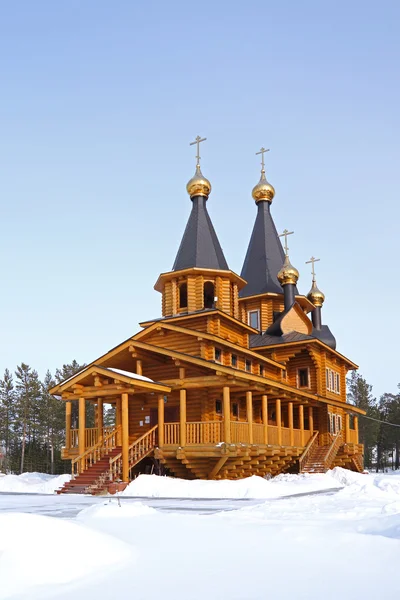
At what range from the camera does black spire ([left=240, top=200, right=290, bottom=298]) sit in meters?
36.2

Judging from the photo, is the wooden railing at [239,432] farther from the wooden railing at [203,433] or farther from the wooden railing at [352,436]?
the wooden railing at [352,436]

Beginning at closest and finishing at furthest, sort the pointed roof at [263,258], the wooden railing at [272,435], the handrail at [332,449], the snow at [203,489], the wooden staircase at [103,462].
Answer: the snow at [203,489], the wooden staircase at [103,462], the wooden railing at [272,435], the handrail at [332,449], the pointed roof at [263,258]

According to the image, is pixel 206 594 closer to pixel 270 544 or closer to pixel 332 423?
pixel 270 544

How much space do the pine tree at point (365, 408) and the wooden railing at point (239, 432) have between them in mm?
45244

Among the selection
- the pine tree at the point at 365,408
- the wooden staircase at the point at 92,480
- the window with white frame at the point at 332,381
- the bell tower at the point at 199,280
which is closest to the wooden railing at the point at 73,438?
the wooden staircase at the point at 92,480

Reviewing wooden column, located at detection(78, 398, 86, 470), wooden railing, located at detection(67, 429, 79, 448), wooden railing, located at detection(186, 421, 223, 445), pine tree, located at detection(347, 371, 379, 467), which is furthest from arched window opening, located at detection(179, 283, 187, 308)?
pine tree, located at detection(347, 371, 379, 467)

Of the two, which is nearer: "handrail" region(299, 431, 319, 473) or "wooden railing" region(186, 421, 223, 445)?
"wooden railing" region(186, 421, 223, 445)

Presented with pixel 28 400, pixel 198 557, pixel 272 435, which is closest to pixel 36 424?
pixel 28 400

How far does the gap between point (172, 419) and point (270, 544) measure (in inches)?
636

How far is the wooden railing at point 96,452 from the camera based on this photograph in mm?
21094

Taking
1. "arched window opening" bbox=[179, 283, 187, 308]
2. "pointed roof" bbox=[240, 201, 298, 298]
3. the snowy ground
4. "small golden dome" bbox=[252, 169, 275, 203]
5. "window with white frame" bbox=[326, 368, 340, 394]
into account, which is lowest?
the snowy ground

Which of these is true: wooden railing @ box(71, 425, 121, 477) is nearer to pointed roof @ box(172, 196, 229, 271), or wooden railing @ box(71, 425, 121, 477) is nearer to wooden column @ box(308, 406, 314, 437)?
pointed roof @ box(172, 196, 229, 271)

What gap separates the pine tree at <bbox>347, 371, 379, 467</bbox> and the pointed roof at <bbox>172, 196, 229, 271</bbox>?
1613 inches

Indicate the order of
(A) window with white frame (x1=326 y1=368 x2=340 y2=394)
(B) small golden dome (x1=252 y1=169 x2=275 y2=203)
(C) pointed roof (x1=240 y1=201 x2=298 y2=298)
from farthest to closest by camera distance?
1. (B) small golden dome (x1=252 y1=169 x2=275 y2=203)
2. (C) pointed roof (x1=240 y1=201 x2=298 y2=298)
3. (A) window with white frame (x1=326 y1=368 x2=340 y2=394)
